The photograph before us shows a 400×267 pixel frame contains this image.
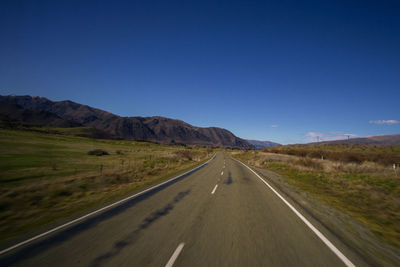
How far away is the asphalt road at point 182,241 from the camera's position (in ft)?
11.5

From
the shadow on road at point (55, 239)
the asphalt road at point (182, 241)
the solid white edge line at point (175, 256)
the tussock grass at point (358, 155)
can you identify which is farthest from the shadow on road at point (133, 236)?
the tussock grass at point (358, 155)

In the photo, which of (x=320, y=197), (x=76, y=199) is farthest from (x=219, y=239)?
(x=76, y=199)

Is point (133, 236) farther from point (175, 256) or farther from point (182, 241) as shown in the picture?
point (175, 256)

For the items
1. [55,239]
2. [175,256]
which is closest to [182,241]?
[175,256]

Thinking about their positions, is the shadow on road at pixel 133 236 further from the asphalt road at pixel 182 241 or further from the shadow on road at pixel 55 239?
the shadow on road at pixel 55 239

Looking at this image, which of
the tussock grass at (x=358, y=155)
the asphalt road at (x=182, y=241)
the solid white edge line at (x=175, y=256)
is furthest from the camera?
the tussock grass at (x=358, y=155)

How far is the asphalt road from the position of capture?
349 centimetres

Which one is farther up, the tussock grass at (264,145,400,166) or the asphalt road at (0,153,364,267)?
the tussock grass at (264,145,400,166)

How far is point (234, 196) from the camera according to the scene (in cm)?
868

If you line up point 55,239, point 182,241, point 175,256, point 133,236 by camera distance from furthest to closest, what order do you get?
point 133,236 → point 55,239 → point 182,241 → point 175,256

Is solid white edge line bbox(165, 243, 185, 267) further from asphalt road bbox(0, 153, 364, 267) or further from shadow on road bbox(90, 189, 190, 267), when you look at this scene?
shadow on road bbox(90, 189, 190, 267)

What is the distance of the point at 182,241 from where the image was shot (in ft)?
13.7

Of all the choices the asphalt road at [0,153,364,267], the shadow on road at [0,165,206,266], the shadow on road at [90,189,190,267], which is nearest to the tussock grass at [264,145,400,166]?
the asphalt road at [0,153,364,267]

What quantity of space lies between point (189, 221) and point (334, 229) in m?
4.17
